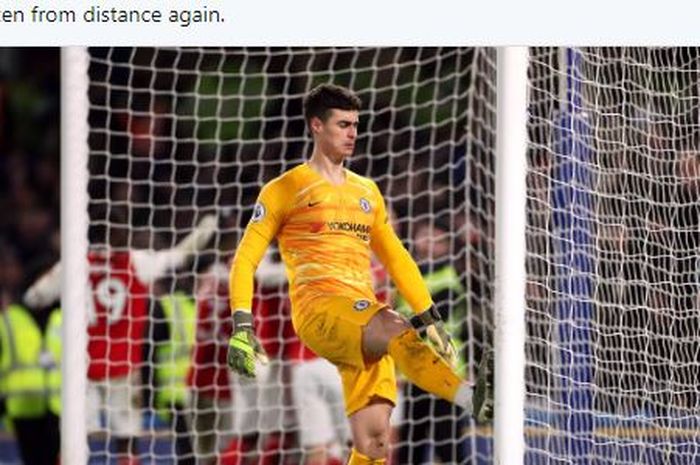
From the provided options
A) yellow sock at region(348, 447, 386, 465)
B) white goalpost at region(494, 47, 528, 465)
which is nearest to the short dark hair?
white goalpost at region(494, 47, 528, 465)

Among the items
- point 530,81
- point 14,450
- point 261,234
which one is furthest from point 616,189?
point 14,450

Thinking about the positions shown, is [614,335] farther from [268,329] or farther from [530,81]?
[268,329]

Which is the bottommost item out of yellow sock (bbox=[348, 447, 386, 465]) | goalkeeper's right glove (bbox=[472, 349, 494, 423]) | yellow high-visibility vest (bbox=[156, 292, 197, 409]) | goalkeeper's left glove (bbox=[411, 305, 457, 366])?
yellow sock (bbox=[348, 447, 386, 465])

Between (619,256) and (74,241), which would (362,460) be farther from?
(619,256)

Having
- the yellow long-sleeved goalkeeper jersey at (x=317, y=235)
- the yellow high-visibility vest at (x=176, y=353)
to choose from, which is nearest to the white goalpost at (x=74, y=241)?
the yellow long-sleeved goalkeeper jersey at (x=317, y=235)

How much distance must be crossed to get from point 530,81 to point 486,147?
0.49 m

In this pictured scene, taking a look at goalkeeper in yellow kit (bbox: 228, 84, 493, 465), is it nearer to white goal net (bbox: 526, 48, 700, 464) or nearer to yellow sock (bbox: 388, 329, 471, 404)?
yellow sock (bbox: 388, 329, 471, 404)

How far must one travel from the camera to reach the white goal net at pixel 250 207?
4918mm

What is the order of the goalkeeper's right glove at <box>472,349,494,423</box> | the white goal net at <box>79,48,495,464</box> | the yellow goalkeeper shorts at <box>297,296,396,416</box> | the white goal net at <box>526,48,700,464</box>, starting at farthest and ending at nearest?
the white goal net at <box>79,48,495,464</box> → the white goal net at <box>526,48,700,464</box> → the yellow goalkeeper shorts at <box>297,296,396,416</box> → the goalkeeper's right glove at <box>472,349,494,423</box>

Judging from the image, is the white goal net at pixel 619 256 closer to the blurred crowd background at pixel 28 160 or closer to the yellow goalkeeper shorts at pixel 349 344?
the yellow goalkeeper shorts at pixel 349 344

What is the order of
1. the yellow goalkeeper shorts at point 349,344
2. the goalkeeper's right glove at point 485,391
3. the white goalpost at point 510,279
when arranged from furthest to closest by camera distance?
the yellow goalkeeper shorts at point 349,344
the goalkeeper's right glove at point 485,391
the white goalpost at point 510,279

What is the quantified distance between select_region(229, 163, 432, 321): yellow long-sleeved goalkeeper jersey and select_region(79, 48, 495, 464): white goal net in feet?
1.74

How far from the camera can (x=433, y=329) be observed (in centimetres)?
409

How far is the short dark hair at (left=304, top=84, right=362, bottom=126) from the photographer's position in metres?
4.04
